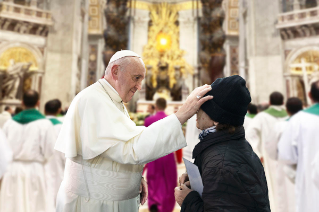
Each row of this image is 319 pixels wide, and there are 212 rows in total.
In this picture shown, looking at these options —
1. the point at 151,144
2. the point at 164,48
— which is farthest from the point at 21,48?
the point at 151,144

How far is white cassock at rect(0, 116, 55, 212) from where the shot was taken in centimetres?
342

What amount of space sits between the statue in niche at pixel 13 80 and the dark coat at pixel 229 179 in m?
10.9

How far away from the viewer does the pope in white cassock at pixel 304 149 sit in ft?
9.96

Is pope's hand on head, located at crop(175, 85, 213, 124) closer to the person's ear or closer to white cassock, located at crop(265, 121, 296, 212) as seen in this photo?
the person's ear

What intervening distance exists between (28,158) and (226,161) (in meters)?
3.20

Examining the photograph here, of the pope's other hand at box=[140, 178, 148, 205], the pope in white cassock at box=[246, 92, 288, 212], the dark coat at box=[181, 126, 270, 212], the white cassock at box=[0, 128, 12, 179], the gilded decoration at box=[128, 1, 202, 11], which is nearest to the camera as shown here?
the dark coat at box=[181, 126, 270, 212]

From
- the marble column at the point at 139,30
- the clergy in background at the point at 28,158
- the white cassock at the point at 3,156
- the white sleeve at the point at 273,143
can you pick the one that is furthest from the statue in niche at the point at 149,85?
the white cassock at the point at 3,156

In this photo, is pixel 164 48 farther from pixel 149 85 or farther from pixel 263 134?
pixel 263 134

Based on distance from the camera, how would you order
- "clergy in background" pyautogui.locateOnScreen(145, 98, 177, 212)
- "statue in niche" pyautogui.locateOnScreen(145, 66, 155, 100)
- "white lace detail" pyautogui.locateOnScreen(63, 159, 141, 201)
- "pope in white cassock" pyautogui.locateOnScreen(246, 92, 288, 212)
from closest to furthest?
"white lace detail" pyautogui.locateOnScreen(63, 159, 141, 201) → "pope in white cassock" pyautogui.locateOnScreen(246, 92, 288, 212) → "clergy in background" pyautogui.locateOnScreen(145, 98, 177, 212) → "statue in niche" pyautogui.locateOnScreen(145, 66, 155, 100)

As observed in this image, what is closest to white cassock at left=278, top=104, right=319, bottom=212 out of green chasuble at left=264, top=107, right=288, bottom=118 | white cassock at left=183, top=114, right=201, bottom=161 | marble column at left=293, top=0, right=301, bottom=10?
green chasuble at left=264, top=107, right=288, bottom=118

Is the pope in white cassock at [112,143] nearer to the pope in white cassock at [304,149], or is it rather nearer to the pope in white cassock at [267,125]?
the pope in white cassock at [304,149]

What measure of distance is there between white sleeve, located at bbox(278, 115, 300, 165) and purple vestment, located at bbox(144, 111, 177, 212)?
85.5 inches

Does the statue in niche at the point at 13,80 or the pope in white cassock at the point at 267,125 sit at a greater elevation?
the statue in niche at the point at 13,80

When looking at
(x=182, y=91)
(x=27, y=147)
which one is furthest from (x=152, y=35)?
(x=27, y=147)
